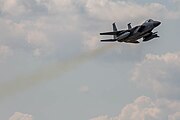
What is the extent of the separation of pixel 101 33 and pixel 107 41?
2.76m

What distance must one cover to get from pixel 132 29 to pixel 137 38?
313 centimetres

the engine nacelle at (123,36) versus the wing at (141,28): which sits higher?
the wing at (141,28)

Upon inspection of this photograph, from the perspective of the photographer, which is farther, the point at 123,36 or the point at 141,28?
the point at 141,28

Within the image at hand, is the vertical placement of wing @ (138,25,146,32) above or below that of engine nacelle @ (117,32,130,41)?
above

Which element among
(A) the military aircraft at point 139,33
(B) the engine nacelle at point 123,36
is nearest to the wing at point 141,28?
(A) the military aircraft at point 139,33

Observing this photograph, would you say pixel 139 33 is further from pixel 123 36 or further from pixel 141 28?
pixel 123 36

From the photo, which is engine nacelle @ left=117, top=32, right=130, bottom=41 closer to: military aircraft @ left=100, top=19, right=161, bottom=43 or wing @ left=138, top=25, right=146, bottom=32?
military aircraft @ left=100, top=19, right=161, bottom=43

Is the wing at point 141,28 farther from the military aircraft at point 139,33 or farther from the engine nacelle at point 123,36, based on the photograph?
the engine nacelle at point 123,36

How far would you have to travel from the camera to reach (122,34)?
187 meters

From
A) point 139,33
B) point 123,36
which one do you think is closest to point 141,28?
point 139,33

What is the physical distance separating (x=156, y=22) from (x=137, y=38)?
6241 mm

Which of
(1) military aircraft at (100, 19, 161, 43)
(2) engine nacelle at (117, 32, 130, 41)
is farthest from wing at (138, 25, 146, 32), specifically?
(2) engine nacelle at (117, 32, 130, 41)

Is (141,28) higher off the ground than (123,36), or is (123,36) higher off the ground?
(141,28)

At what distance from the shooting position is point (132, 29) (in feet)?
611
